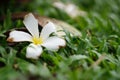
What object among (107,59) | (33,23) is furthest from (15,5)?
(107,59)

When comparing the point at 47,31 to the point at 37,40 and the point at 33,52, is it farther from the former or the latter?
the point at 33,52

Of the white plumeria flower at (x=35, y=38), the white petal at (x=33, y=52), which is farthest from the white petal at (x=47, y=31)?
the white petal at (x=33, y=52)

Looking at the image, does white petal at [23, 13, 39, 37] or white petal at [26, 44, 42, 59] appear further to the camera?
white petal at [23, 13, 39, 37]

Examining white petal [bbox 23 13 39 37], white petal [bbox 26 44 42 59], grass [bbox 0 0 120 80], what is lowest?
grass [bbox 0 0 120 80]

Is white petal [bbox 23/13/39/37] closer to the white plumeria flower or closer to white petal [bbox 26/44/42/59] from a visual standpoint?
the white plumeria flower

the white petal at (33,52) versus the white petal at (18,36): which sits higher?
the white petal at (18,36)

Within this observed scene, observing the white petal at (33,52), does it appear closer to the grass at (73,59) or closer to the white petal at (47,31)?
the grass at (73,59)

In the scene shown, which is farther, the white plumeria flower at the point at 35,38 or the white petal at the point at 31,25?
the white petal at the point at 31,25

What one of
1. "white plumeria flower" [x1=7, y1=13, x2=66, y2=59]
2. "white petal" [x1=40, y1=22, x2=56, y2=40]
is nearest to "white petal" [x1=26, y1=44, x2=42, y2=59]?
"white plumeria flower" [x1=7, y1=13, x2=66, y2=59]
